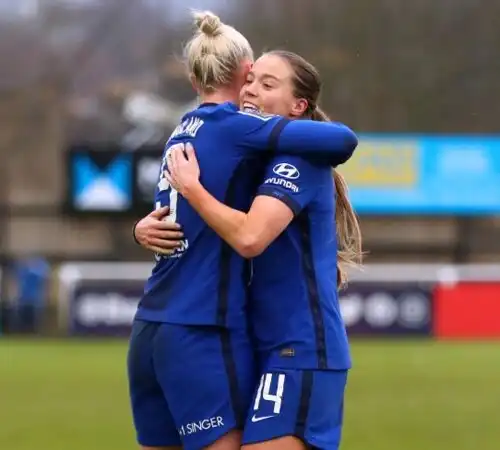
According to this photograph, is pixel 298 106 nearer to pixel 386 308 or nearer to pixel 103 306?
pixel 386 308

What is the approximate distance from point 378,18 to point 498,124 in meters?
3.36

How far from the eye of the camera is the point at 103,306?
19.7 meters

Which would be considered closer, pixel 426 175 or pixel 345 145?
pixel 345 145

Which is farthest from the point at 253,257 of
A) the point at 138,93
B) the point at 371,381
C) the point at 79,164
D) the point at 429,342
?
the point at 138,93

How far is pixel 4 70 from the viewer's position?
3056cm

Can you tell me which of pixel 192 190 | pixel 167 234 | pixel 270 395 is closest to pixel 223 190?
pixel 192 190

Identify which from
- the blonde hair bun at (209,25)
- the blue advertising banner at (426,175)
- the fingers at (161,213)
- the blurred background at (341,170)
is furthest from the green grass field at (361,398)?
the blue advertising banner at (426,175)

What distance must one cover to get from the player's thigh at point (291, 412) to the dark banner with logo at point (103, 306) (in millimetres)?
15344

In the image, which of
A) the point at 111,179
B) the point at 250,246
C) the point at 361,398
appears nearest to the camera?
the point at 250,246

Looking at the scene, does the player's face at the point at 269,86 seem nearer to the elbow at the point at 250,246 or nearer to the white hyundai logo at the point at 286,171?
Answer: the white hyundai logo at the point at 286,171

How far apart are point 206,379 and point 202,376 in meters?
0.02

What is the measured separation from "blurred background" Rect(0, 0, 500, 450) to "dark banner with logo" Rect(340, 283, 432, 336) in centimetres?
2

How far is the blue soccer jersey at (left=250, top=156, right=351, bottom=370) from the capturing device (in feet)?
13.6

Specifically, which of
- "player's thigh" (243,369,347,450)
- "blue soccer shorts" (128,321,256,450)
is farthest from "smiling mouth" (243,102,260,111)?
"player's thigh" (243,369,347,450)
